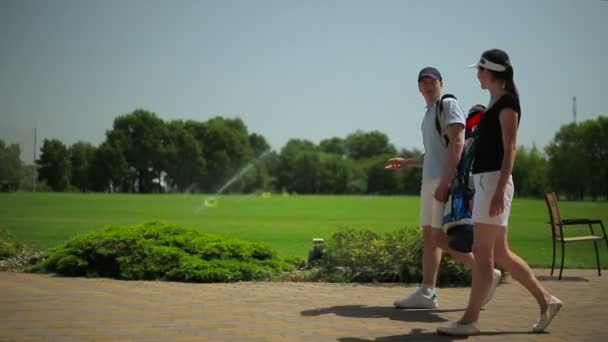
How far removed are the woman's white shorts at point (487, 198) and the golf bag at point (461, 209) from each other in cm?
48

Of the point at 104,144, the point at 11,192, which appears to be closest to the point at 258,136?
the point at 104,144

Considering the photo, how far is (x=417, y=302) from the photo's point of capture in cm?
653

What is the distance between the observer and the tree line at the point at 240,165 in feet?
247

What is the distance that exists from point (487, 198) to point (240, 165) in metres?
108

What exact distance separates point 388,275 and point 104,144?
73497mm

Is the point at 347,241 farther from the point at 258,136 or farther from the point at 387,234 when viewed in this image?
the point at 258,136

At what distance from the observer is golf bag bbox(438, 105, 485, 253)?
5.74 m

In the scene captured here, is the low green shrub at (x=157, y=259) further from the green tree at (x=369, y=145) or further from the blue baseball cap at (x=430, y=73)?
the green tree at (x=369, y=145)

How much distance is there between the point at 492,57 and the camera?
5.27 meters

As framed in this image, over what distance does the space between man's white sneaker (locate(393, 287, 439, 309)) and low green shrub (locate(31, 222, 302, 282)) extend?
2.72 meters

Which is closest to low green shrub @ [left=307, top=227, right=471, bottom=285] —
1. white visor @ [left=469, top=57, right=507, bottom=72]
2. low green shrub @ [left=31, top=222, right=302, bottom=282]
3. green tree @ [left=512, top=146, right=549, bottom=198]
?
low green shrub @ [left=31, top=222, right=302, bottom=282]

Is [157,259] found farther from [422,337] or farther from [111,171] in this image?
[111,171]

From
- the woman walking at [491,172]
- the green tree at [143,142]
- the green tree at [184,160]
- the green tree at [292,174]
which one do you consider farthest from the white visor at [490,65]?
the green tree at [292,174]

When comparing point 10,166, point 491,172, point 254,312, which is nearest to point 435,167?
point 491,172
